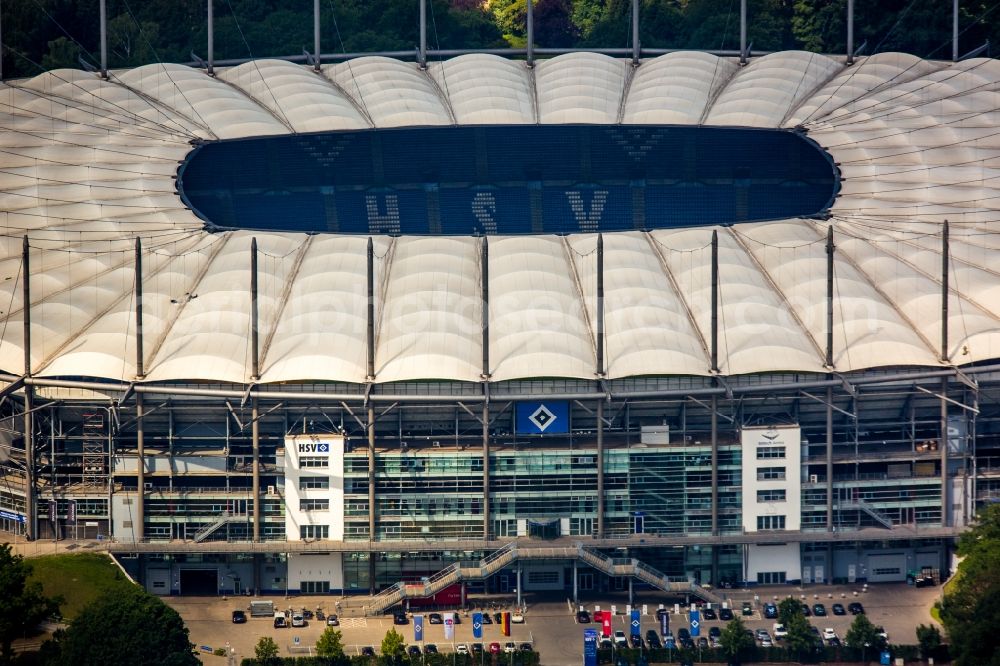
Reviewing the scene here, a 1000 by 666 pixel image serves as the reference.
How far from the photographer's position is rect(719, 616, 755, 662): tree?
476 ft

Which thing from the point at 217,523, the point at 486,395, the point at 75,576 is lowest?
the point at 75,576

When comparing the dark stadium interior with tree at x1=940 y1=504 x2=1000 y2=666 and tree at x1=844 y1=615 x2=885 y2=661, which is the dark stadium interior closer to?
tree at x1=940 y1=504 x2=1000 y2=666

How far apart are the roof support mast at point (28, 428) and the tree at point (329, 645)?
2761cm

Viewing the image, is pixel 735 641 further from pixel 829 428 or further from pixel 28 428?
pixel 28 428

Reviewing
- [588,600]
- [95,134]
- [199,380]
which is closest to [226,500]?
[199,380]

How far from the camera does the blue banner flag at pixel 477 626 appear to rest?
149 metres

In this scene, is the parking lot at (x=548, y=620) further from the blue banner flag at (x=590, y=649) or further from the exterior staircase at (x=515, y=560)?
the exterior staircase at (x=515, y=560)

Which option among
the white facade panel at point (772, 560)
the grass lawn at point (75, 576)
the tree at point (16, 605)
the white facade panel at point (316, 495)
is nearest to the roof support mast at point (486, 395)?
the white facade panel at point (316, 495)

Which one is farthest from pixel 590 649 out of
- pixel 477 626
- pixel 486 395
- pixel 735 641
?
pixel 486 395

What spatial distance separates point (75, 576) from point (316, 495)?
59.5 feet

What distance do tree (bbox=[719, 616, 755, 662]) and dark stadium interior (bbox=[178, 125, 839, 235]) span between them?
166 feet

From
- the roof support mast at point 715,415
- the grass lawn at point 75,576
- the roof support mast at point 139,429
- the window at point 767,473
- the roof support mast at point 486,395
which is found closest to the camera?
the grass lawn at point 75,576

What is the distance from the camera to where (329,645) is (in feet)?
473

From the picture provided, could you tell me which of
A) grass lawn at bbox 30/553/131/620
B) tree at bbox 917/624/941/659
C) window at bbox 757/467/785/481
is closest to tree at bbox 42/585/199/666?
grass lawn at bbox 30/553/131/620
